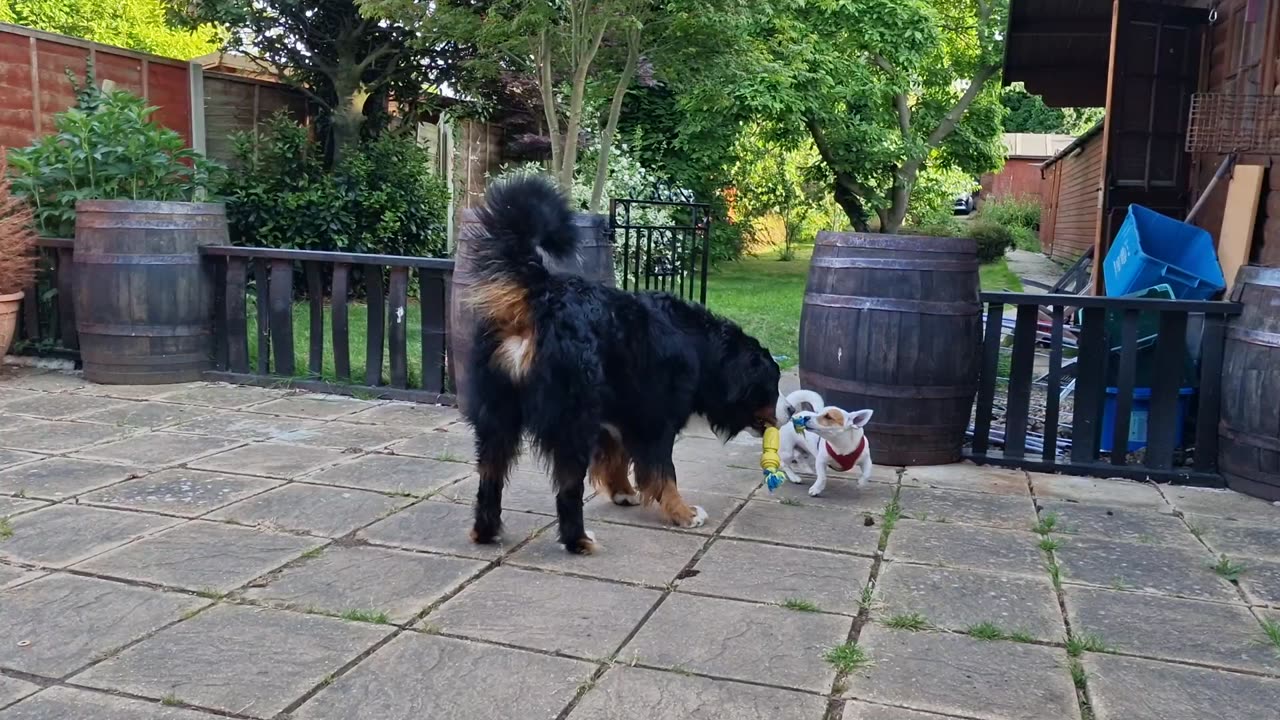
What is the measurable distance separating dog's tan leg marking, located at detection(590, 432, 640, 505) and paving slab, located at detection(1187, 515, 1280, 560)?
2090 mm

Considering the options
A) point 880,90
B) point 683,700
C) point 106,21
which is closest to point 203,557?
point 683,700

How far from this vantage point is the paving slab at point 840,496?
3928 mm

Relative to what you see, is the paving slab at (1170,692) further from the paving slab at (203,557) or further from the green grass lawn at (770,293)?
the green grass lawn at (770,293)

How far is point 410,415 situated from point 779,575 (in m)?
2.85

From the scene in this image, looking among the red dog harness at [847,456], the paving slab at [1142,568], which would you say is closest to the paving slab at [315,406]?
the red dog harness at [847,456]

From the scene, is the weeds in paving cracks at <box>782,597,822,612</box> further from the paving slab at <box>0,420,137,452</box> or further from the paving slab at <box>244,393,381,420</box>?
the paving slab at <box>0,420,137,452</box>

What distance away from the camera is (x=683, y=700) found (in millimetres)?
2268

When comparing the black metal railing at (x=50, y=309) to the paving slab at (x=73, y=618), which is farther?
the black metal railing at (x=50, y=309)

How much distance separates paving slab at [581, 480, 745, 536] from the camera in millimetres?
3621

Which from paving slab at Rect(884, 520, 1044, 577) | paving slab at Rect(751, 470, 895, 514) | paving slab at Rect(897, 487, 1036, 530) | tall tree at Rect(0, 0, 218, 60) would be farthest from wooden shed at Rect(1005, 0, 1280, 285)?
tall tree at Rect(0, 0, 218, 60)

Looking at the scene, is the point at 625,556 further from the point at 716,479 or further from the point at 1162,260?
the point at 1162,260

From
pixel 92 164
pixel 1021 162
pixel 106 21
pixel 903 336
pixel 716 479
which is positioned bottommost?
pixel 716 479

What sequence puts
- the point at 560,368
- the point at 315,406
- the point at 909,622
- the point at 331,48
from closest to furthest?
the point at 909,622 < the point at 560,368 < the point at 315,406 < the point at 331,48

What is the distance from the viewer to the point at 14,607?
8.84 feet
